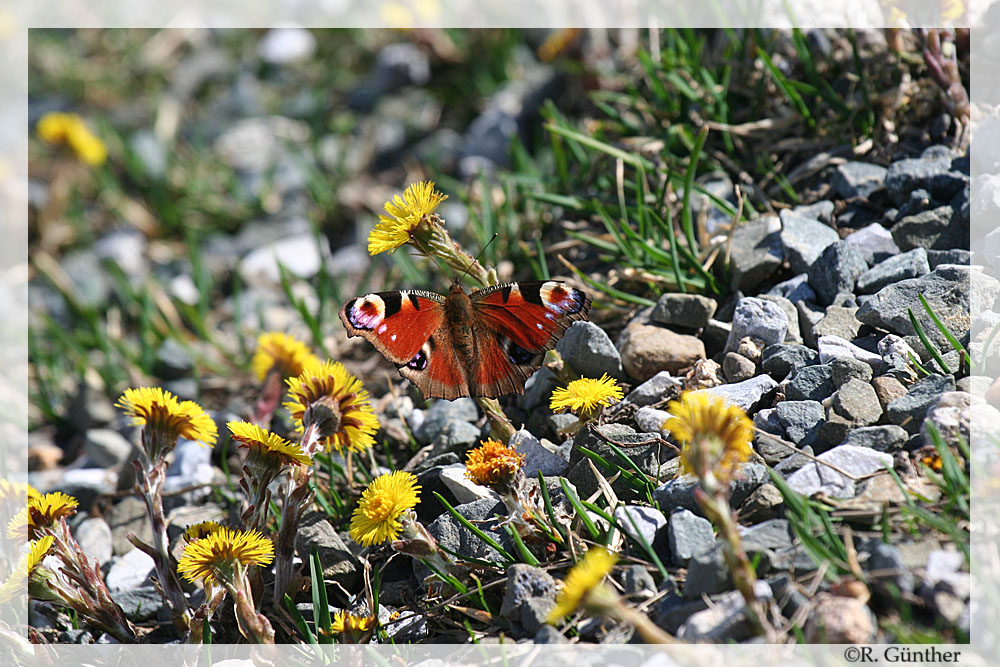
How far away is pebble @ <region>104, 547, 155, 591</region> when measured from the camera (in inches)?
93.8

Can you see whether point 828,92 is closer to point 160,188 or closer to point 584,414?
point 584,414

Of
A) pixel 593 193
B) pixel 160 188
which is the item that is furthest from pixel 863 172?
pixel 160 188

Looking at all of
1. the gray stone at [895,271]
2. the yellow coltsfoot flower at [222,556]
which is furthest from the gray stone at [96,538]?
the gray stone at [895,271]

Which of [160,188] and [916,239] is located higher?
[160,188]

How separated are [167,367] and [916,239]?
298 centimetres

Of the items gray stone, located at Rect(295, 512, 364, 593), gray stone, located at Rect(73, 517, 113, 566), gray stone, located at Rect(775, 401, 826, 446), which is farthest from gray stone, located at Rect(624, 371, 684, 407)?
gray stone, located at Rect(73, 517, 113, 566)

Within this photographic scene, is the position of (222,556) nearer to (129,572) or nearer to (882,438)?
(129,572)

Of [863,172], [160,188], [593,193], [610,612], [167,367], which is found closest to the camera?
[610,612]

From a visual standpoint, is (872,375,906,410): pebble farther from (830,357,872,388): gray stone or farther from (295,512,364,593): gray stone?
(295,512,364,593): gray stone

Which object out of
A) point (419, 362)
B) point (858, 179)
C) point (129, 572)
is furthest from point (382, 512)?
point (858, 179)

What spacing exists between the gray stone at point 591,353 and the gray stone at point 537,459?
31cm

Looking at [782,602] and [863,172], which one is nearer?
[782,602]

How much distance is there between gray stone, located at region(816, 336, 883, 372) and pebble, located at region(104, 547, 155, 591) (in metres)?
2.01

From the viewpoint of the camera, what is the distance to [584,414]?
2.09 meters
